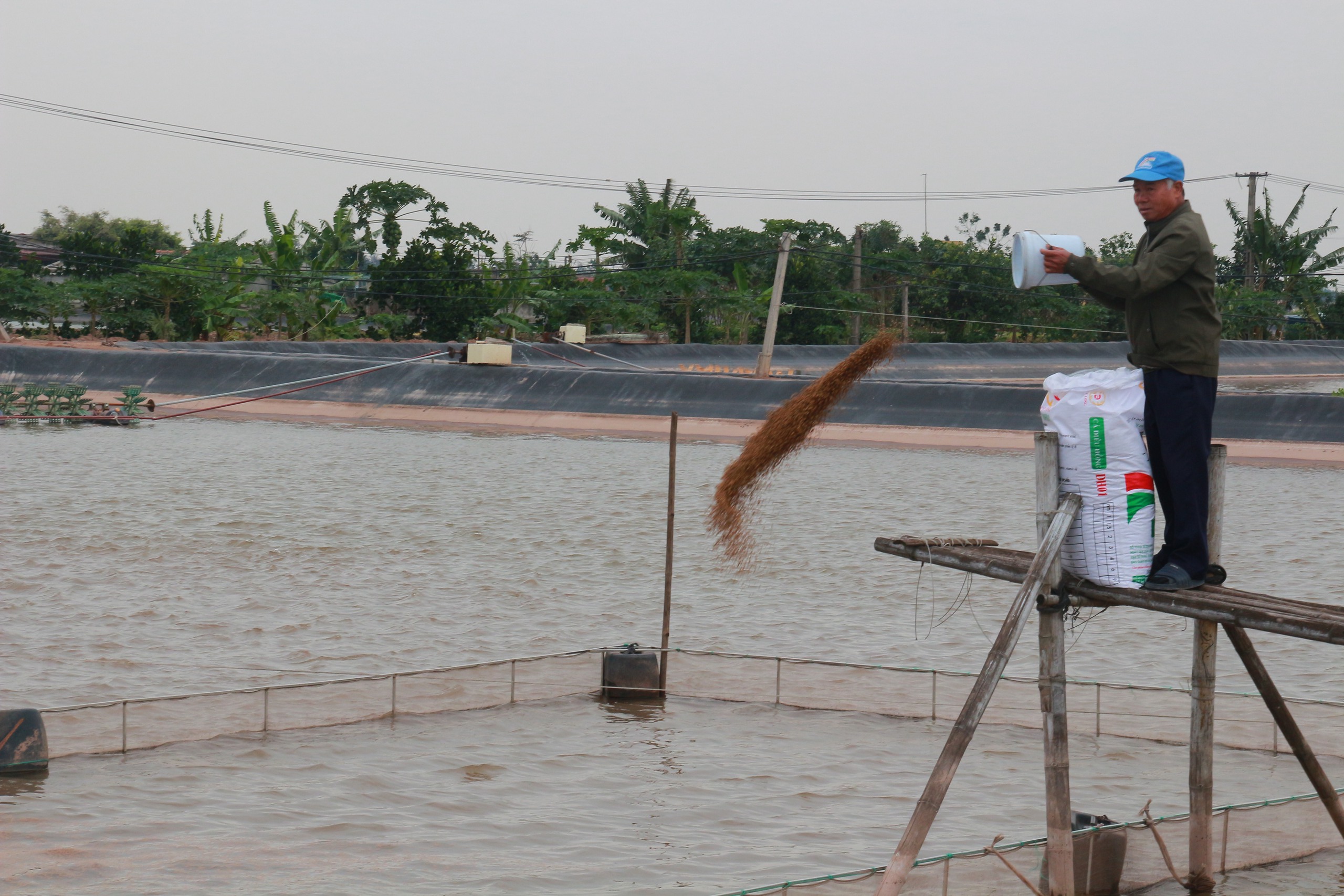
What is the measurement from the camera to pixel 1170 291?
16.5 feet

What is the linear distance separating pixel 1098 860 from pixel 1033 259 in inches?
127

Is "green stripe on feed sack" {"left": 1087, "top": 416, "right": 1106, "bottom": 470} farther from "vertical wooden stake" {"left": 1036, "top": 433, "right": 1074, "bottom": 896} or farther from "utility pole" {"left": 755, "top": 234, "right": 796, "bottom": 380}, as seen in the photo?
"utility pole" {"left": 755, "top": 234, "right": 796, "bottom": 380}

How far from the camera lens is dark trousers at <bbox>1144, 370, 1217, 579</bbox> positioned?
5016 mm

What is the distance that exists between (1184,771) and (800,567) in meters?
9.58

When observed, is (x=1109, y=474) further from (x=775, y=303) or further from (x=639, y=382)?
(x=639, y=382)

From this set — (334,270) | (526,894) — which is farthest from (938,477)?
(334,270)

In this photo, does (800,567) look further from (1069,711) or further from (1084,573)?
(1084,573)

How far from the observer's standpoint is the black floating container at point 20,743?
8.34 meters

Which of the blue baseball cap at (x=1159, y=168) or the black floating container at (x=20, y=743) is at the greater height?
the blue baseball cap at (x=1159, y=168)

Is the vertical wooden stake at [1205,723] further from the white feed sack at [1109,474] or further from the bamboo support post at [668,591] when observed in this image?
the bamboo support post at [668,591]

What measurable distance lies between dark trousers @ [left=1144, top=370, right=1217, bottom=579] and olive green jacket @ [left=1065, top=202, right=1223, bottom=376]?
6cm

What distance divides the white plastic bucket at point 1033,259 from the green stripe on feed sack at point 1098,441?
0.54m

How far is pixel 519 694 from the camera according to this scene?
10.7m

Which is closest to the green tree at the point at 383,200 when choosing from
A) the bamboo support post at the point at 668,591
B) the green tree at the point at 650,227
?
the green tree at the point at 650,227
